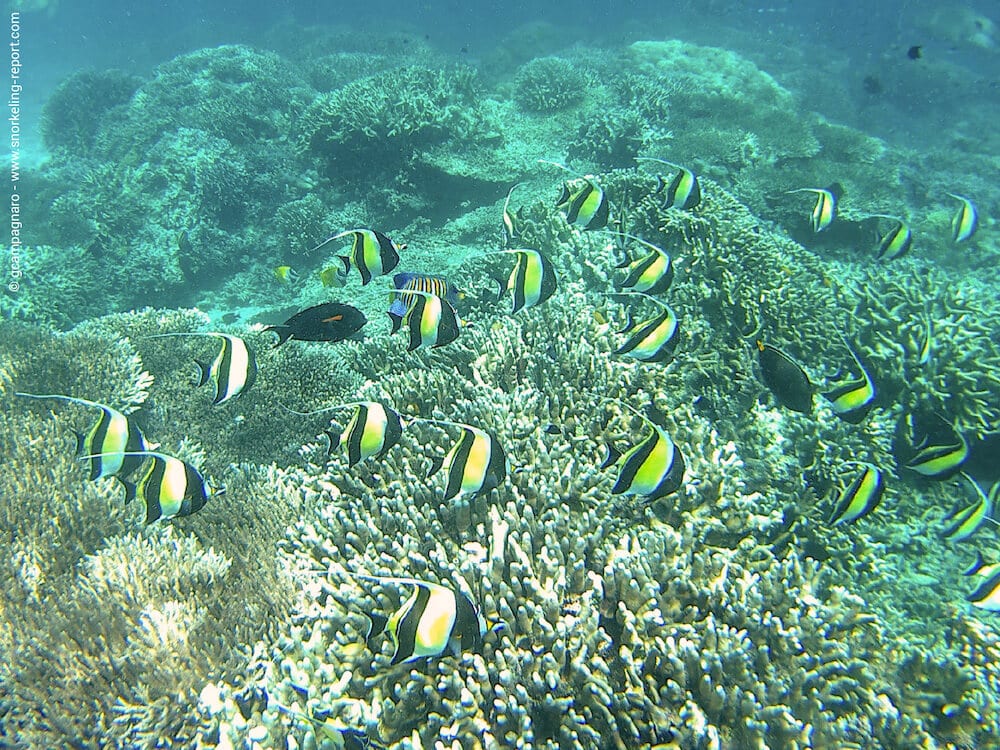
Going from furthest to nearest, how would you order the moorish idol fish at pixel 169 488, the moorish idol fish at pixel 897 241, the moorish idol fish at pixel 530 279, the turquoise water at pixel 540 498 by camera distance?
the moorish idol fish at pixel 897 241 → the moorish idol fish at pixel 530 279 → the moorish idol fish at pixel 169 488 → the turquoise water at pixel 540 498

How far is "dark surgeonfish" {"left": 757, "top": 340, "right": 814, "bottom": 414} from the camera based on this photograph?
9.52 feet

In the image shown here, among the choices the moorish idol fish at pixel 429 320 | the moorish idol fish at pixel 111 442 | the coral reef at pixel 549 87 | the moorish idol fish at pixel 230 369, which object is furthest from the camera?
the coral reef at pixel 549 87

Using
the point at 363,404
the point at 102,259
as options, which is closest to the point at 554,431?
the point at 363,404

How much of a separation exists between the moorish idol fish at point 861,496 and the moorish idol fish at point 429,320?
8.42 feet

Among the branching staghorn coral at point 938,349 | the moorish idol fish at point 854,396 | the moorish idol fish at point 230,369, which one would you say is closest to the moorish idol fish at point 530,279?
the moorish idol fish at point 230,369

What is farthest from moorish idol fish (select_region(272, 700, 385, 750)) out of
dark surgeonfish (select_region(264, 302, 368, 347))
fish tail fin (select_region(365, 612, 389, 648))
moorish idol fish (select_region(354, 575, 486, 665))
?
dark surgeonfish (select_region(264, 302, 368, 347))

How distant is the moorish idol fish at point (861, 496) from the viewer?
312cm

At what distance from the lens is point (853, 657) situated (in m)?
2.93

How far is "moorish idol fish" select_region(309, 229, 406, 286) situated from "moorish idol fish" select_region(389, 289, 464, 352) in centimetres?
76

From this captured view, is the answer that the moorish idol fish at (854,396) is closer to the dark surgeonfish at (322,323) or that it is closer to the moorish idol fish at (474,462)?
the moorish idol fish at (474,462)

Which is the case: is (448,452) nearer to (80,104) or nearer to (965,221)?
(965,221)

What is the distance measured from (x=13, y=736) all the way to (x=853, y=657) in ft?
14.8

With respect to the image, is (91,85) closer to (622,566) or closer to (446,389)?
(446,389)

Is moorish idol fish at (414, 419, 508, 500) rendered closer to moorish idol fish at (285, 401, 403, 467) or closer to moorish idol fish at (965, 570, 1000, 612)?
moorish idol fish at (285, 401, 403, 467)
